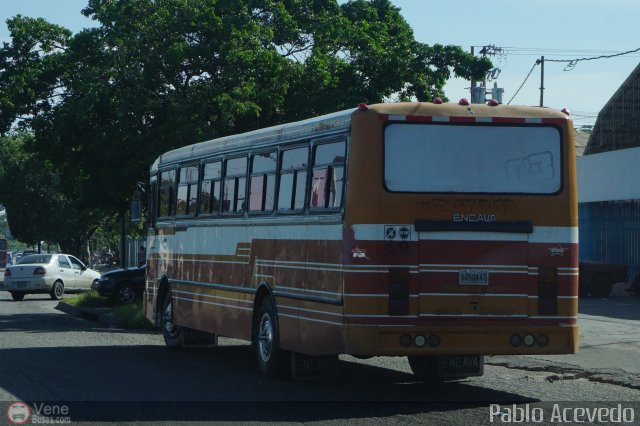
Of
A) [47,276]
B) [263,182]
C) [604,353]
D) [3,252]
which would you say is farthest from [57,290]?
[3,252]

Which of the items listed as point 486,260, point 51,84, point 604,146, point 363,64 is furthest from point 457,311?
point 604,146

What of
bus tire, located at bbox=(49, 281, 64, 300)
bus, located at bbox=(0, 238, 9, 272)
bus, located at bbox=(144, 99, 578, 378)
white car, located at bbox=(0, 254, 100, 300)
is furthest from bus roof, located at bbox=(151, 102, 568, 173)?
bus, located at bbox=(0, 238, 9, 272)

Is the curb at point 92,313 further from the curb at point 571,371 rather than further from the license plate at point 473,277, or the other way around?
the license plate at point 473,277

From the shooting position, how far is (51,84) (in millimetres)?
30672

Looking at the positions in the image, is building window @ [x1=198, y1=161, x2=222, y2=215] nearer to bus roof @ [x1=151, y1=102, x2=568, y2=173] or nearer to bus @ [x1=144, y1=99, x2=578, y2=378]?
bus roof @ [x1=151, y1=102, x2=568, y2=173]

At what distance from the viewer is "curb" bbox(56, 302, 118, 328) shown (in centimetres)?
2639

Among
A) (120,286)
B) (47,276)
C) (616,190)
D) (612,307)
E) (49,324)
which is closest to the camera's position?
(49,324)

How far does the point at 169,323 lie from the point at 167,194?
211 cm

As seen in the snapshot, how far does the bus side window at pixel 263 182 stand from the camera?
14953 millimetres

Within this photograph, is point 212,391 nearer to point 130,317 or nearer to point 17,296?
point 130,317

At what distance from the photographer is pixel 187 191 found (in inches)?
736

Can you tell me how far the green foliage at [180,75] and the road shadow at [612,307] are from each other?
254 inches

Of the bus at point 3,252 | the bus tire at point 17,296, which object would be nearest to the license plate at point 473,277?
the bus tire at point 17,296

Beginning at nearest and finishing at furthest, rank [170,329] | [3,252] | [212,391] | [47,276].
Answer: [212,391], [170,329], [47,276], [3,252]
